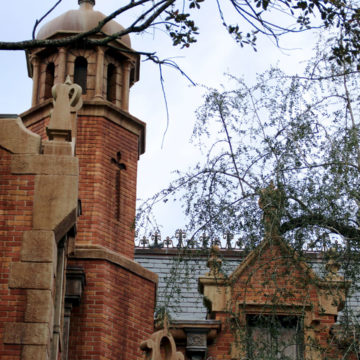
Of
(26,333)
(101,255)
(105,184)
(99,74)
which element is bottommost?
(26,333)

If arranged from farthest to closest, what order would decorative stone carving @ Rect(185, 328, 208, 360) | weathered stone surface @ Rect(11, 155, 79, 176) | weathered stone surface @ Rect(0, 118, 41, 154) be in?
decorative stone carving @ Rect(185, 328, 208, 360), weathered stone surface @ Rect(0, 118, 41, 154), weathered stone surface @ Rect(11, 155, 79, 176)

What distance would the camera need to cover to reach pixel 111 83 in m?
20.4

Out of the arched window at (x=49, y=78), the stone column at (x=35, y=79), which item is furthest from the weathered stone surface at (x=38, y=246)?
the stone column at (x=35, y=79)

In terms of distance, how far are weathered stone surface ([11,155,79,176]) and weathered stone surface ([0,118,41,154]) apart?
4.4 inches

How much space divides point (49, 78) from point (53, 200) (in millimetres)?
8025

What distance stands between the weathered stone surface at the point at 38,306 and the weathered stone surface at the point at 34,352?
0.32m

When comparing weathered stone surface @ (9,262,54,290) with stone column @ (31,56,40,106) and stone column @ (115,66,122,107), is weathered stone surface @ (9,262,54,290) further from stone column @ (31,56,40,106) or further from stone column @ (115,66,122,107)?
stone column @ (31,56,40,106)

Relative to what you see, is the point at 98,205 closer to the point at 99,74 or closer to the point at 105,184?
the point at 105,184

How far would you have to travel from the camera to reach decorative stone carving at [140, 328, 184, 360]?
16031 mm

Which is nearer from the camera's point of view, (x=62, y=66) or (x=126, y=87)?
(x=62, y=66)

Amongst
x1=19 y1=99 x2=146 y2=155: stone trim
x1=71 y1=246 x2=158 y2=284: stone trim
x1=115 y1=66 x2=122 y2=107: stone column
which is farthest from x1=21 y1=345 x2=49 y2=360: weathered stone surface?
x1=115 y1=66 x2=122 y2=107: stone column

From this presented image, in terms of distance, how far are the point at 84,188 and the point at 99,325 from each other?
111 inches

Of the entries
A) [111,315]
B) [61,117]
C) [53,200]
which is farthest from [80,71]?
[53,200]

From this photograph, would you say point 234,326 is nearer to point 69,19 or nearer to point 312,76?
point 312,76
